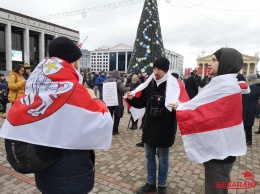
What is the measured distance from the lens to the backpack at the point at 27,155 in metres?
1.52

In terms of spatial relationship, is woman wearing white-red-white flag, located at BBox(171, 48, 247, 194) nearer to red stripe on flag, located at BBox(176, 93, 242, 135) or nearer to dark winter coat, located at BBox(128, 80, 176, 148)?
red stripe on flag, located at BBox(176, 93, 242, 135)

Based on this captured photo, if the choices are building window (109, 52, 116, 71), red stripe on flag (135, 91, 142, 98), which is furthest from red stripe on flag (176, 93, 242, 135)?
building window (109, 52, 116, 71)

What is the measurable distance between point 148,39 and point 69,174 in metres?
13.0

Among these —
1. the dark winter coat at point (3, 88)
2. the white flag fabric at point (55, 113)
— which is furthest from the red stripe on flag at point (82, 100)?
the dark winter coat at point (3, 88)

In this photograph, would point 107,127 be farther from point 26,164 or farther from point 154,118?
point 154,118

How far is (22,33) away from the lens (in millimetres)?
45312

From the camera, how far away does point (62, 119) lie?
5.06 feet

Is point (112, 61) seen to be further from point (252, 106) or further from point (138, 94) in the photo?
point (138, 94)

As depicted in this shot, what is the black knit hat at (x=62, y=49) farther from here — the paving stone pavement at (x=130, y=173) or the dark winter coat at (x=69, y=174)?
the paving stone pavement at (x=130, y=173)

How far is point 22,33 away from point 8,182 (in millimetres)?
48838

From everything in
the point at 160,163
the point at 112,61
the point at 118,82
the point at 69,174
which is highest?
the point at 112,61

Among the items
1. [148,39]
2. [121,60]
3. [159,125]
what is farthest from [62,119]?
[121,60]

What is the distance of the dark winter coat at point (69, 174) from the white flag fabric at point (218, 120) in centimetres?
110

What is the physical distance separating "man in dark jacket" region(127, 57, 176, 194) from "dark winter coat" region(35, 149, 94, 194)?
4.85ft
